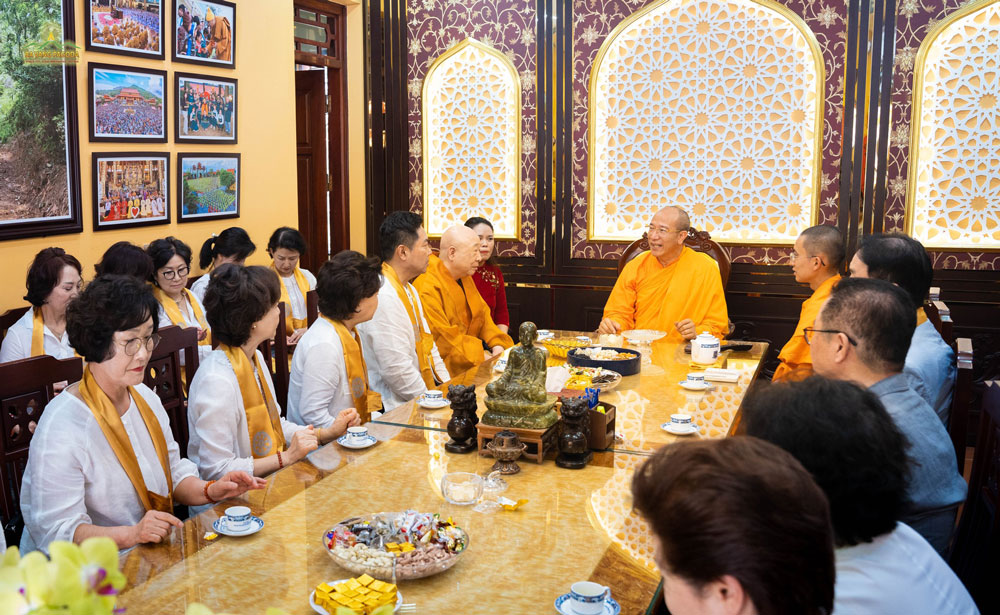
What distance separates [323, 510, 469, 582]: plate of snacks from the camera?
165cm

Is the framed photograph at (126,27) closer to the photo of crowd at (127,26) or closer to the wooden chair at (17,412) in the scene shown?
the photo of crowd at (127,26)

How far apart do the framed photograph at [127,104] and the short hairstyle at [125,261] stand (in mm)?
610

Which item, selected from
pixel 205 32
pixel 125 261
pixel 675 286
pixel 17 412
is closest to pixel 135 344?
pixel 17 412

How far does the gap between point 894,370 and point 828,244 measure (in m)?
2.10

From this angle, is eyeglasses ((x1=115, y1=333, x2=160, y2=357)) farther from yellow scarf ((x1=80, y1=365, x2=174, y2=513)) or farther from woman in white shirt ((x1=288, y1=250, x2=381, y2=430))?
woman in white shirt ((x1=288, y1=250, x2=381, y2=430))

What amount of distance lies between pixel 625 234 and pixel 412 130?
5.72ft

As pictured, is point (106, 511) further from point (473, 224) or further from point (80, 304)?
point (473, 224)

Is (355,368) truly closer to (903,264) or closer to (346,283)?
(346,283)

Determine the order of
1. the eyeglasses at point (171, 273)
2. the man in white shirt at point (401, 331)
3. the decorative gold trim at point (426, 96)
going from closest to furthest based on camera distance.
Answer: the man in white shirt at point (401, 331)
the eyeglasses at point (171, 273)
the decorative gold trim at point (426, 96)

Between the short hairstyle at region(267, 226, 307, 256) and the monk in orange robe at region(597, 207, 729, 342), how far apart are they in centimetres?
190

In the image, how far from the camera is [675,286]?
15.9 ft

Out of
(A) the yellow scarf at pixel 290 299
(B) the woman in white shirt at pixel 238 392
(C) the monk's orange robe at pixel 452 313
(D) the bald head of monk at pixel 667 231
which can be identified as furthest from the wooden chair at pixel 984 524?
(A) the yellow scarf at pixel 290 299

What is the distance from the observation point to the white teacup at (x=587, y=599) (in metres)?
1.52

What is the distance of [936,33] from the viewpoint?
5105 millimetres
